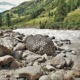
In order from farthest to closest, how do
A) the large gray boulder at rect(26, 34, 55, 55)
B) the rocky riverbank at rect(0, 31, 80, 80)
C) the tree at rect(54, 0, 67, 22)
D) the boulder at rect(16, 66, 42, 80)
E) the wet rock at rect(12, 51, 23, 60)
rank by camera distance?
the tree at rect(54, 0, 67, 22), the large gray boulder at rect(26, 34, 55, 55), the wet rock at rect(12, 51, 23, 60), the rocky riverbank at rect(0, 31, 80, 80), the boulder at rect(16, 66, 42, 80)

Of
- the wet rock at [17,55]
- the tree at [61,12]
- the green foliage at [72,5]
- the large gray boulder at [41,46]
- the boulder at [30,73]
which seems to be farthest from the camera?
the green foliage at [72,5]

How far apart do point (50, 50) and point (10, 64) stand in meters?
6.81

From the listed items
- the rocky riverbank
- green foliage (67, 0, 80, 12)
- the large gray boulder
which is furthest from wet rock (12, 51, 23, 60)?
green foliage (67, 0, 80, 12)

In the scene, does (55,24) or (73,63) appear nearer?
(73,63)

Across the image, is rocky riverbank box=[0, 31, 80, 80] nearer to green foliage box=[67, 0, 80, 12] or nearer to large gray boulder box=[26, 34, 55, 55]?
large gray boulder box=[26, 34, 55, 55]

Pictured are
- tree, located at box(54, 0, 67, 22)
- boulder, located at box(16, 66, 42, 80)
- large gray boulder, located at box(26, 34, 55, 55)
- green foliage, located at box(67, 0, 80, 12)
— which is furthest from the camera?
green foliage, located at box(67, 0, 80, 12)

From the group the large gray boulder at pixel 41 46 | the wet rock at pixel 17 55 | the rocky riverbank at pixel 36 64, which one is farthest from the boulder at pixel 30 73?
the large gray boulder at pixel 41 46

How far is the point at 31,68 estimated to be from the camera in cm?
1432

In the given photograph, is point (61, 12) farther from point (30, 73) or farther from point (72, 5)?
point (30, 73)

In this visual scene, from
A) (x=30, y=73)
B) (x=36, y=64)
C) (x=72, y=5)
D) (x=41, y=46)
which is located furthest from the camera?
(x=72, y=5)

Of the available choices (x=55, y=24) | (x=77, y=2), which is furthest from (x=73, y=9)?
(x=55, y=24)

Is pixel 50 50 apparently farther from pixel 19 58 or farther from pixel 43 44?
pixel 19 58

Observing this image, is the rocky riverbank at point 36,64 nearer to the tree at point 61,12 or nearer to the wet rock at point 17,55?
the wet rock at point 17,55

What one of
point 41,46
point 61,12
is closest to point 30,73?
point 41,46
